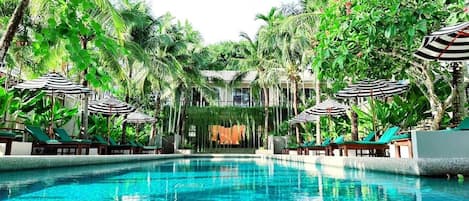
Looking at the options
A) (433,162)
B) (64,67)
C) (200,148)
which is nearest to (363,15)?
(433,162)

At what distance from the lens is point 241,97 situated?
29656 millimetres

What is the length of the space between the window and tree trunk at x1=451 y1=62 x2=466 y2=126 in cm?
2335

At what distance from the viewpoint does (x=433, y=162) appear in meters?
4.44

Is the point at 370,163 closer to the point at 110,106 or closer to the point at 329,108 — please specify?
the point at 329,108

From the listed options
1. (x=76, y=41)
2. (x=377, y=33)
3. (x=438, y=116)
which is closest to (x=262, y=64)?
(x=438, y=116)

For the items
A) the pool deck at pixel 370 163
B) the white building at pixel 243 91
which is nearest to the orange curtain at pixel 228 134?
the white building at pixel 243 91

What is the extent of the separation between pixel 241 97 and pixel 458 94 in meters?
23.8

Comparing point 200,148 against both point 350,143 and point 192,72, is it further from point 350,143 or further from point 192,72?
point 350,143

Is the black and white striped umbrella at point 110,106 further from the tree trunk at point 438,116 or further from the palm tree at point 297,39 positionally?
the tree trunk at point 438,116

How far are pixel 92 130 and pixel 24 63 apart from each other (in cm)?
394

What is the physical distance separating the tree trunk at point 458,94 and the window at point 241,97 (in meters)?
23.3

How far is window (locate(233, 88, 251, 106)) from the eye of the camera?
96.7 ft

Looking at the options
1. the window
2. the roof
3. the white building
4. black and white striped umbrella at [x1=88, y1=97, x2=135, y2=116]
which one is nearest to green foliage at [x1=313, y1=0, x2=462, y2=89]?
black and white striped umbrella at [x1=88, y1=97, x2=135, y2=116]

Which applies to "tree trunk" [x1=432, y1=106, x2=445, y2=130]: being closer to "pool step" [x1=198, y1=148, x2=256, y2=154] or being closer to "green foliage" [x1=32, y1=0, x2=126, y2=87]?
"green foliage" [x1=32, y1=0, x2=126, y2=87]
